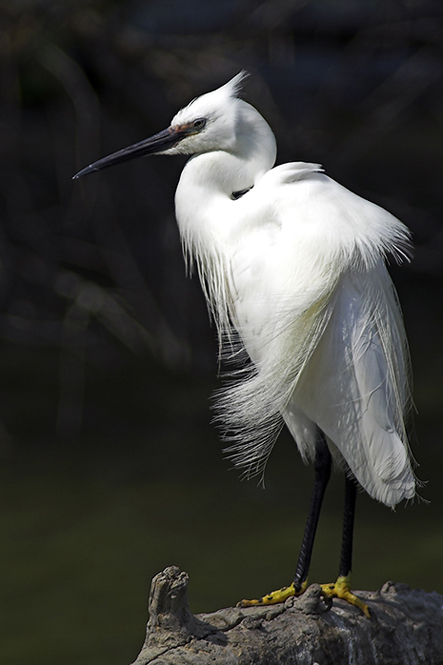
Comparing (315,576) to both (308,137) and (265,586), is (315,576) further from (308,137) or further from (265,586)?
(308,137)

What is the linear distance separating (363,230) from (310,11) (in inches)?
131

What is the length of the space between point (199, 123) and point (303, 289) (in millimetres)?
433

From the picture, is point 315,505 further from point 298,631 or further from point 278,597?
point 298,631

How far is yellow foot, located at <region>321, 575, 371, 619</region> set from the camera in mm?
1601

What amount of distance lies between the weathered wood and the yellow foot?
0.04 feet

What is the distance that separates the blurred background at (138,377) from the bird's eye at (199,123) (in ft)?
3.71

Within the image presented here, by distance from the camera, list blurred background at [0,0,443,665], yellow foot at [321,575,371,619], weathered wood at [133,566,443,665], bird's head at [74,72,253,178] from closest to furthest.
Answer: weathered wood at [133,566,443,665] < yellow foot at [321,575,371,619] < bird's head at [74,72,253,178] < blurred background at [0,0,443,665]

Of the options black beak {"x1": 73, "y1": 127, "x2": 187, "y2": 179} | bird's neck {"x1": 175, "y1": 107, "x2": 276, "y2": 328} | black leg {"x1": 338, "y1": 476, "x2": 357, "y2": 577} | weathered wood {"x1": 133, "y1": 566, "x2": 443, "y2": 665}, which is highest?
black beak {"x1": 73, "y1": 127, "x2": 187, "y2": 179}

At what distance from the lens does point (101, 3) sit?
10.6 feet

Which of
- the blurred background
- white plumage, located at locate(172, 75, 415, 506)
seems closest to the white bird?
white plumage, located at locate(172, 75, 415, 506)

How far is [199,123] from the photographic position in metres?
1.76

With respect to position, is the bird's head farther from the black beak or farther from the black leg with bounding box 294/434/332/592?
the black leg with bounding box 294/434/332/592

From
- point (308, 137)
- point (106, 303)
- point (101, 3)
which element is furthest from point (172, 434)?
point (101, 3)

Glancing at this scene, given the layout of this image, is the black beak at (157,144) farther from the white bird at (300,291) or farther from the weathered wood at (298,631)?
the weathered wood at (298,631)
